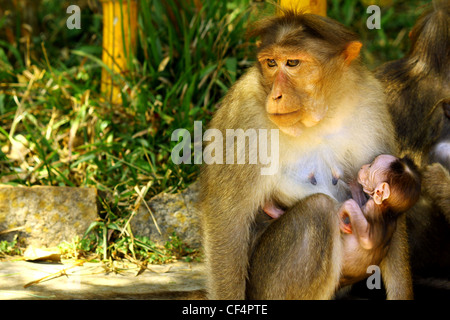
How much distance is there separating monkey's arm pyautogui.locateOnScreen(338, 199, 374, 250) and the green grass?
184 centimetres

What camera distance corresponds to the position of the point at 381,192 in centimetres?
359

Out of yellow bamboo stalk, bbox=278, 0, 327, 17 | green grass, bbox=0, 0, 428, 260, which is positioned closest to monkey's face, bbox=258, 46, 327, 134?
yellow bamboo stalk, bbox=278, 0, 327, 17

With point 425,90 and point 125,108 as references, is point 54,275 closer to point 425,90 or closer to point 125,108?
point 125,108

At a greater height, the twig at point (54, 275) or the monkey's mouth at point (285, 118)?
the monkey's mouth at point (285, 118)

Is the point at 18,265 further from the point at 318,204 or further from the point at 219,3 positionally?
the point at 219,3

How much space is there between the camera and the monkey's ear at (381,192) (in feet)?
11.8

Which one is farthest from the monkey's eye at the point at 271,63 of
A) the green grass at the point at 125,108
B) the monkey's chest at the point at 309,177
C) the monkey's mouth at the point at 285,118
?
the green grass at the point at 125,108

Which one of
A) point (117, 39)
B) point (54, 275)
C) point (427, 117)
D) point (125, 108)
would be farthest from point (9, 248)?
point (427, 117)

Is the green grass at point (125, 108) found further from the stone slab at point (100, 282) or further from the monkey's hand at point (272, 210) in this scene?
the monkey's hand at point (272, 210)

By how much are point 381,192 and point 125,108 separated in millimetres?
3074

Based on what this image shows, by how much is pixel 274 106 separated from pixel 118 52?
119 inches

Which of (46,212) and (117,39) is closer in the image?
(46,212)
